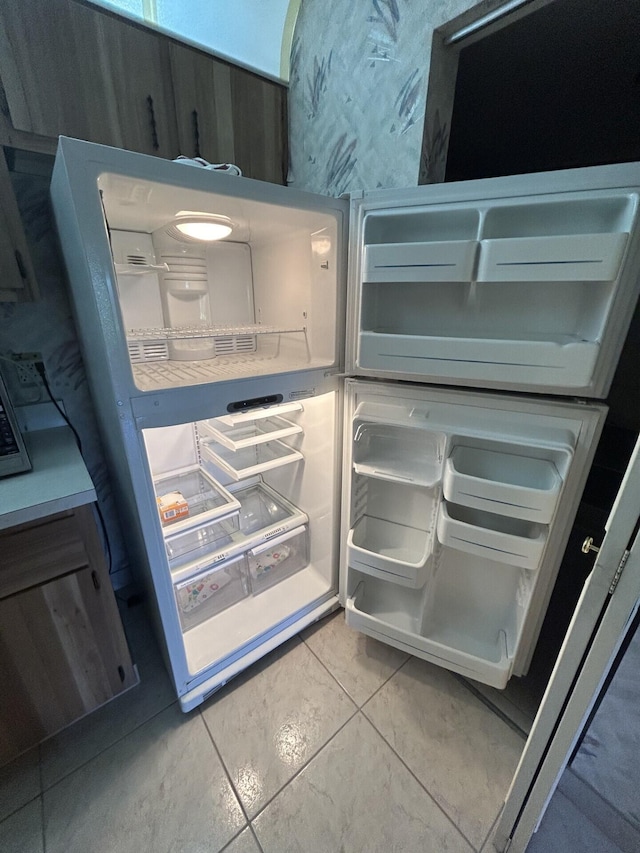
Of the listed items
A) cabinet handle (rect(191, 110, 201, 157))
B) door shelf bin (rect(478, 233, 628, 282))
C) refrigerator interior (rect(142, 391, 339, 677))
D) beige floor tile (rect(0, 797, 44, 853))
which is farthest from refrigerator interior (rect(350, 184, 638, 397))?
beige floor tile (rect(0, 797, 44, 853))

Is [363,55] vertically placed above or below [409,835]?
above

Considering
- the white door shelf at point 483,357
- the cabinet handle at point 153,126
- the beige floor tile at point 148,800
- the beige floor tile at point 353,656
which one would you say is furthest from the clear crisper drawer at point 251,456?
the cabinet handle at point 153,126

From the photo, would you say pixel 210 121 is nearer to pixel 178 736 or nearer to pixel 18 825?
pixel 178 736

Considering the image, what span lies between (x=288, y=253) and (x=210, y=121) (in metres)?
0.48

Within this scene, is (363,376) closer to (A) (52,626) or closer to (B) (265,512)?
(B) (265,512)

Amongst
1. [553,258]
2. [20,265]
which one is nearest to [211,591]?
[20,265]

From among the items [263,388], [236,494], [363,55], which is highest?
[363,55]

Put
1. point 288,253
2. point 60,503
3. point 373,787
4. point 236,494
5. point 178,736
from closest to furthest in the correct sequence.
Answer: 1. point 60,503
2. point 373,787
3. point 178,736
4. point 288,253
5. point 236,494

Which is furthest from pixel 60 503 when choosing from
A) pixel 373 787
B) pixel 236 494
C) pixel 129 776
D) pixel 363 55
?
pixel 363 55

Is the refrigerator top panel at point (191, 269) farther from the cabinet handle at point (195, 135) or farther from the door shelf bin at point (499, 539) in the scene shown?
the door shelf bin at point (499, 539)

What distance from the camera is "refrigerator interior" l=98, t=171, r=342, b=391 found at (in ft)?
3.15

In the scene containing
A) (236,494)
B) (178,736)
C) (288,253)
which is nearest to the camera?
(178,736)

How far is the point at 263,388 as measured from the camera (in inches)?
39.4

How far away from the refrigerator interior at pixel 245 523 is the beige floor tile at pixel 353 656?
12cm
